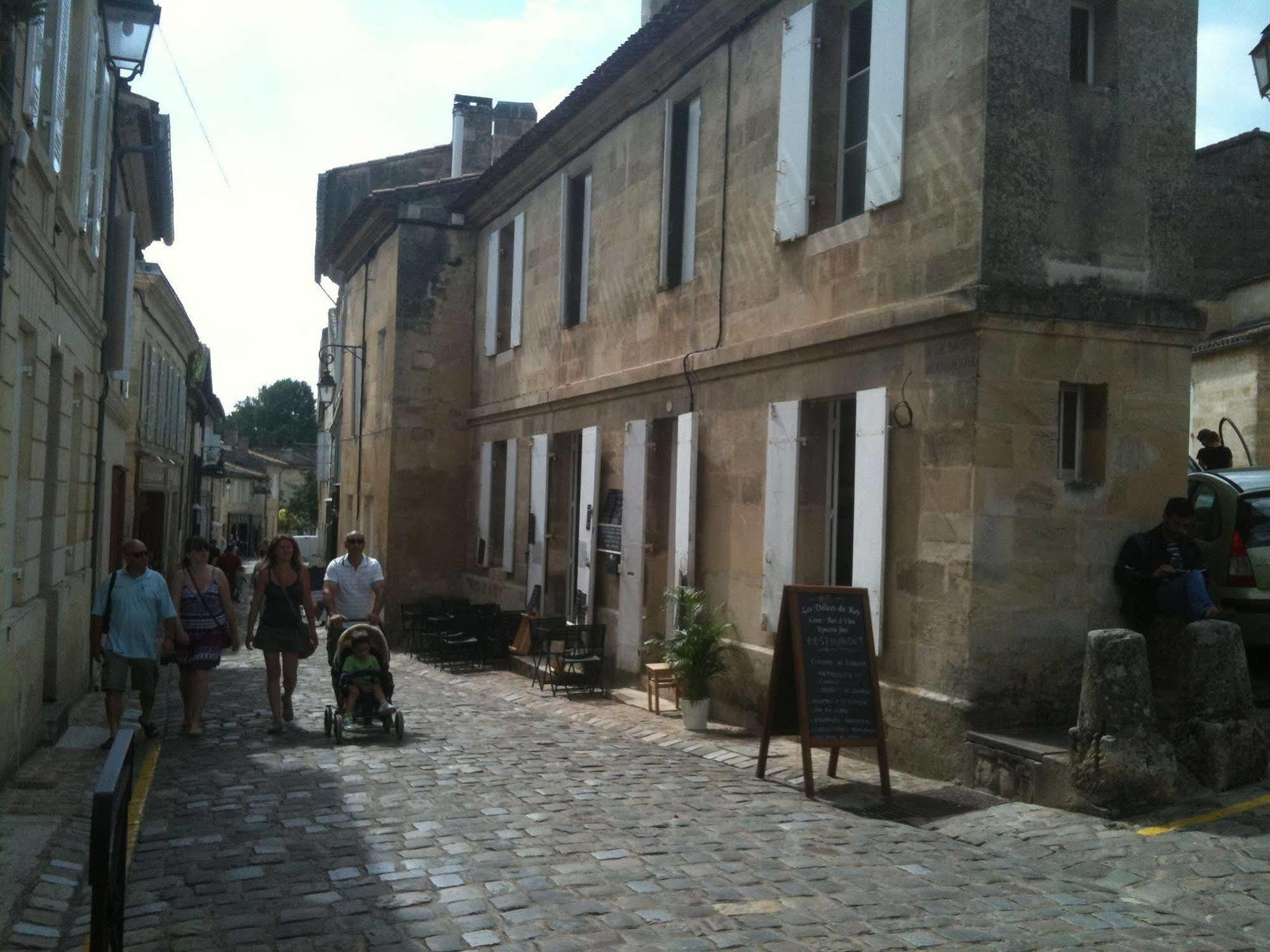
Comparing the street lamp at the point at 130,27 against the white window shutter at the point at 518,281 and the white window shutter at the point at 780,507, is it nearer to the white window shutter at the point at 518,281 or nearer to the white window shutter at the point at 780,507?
the white window shutter at the point at 780,507

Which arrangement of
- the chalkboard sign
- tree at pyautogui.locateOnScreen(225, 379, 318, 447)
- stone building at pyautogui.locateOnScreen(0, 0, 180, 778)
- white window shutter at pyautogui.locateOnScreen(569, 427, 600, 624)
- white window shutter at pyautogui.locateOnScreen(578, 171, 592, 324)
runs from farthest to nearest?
1. tree at pyautogui.locateOnScreen(225, 379, 318, 447)
2. white window shutter at pyautogui.locateOnScreen(578, 171, 592, 324)
3. white window shutter at pyautogui.locateOnScreen(569, 427, 600, 624)
4. the chalkboard sign
5. stone building at pyautogui.locateOnScreen(0, 0, 180, 778)

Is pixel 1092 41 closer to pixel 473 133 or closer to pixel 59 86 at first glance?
pixel 59 86

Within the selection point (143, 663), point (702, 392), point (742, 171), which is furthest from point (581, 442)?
point (143, 663)

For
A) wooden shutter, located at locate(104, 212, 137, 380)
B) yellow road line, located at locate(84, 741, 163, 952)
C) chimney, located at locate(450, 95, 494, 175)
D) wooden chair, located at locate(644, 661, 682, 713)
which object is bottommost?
yellow road line, located at locate(84, 741, 163, 952)

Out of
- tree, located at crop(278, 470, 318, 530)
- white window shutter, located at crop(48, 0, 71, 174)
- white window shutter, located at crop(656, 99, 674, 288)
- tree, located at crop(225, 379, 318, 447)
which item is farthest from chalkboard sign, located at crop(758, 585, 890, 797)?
tree, located at crop(225, 379, 318, 447)

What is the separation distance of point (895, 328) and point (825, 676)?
92.9 inches

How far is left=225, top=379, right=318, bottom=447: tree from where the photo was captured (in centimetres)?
8312

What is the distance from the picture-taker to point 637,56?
1248 cm

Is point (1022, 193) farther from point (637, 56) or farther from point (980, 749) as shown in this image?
point (637, 56)

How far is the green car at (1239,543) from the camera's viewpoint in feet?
26.8

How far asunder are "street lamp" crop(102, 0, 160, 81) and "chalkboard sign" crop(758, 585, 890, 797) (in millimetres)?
6775

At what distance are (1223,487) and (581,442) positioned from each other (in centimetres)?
785

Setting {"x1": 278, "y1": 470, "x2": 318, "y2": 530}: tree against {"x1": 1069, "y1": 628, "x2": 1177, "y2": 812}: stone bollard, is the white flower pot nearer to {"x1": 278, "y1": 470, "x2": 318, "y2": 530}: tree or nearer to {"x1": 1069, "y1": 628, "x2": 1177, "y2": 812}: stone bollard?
{"x1": 1069, "y1": 628, "x2": 1177, "y2": 812}: stone bollard

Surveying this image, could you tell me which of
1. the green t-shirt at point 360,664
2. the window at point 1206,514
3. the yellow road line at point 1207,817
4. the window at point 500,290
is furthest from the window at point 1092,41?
the window at point 500,290
